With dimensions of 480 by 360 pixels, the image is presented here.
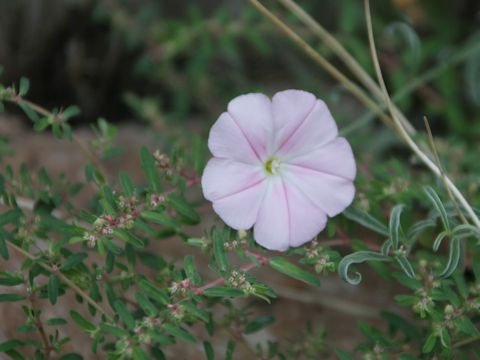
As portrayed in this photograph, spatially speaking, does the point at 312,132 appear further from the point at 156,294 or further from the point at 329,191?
the point at 156,294

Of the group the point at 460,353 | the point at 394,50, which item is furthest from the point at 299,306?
the point at 394,50

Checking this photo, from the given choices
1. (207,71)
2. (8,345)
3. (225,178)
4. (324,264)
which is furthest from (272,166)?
(207,71)

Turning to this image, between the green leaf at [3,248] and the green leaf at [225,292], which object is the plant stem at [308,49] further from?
the green leaf at [3,248]

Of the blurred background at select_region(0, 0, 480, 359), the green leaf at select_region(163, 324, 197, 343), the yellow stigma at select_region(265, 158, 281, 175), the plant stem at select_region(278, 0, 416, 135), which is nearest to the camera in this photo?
the green leaf at select_region(163, 324, 197, 343)

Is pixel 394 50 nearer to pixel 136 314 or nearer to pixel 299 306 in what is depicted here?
pixel 299 306

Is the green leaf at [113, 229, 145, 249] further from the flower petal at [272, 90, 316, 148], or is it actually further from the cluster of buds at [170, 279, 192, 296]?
the flower petal at [272, 90, 316, 148]

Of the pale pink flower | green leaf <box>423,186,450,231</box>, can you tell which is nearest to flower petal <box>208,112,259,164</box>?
the pale pink flower
